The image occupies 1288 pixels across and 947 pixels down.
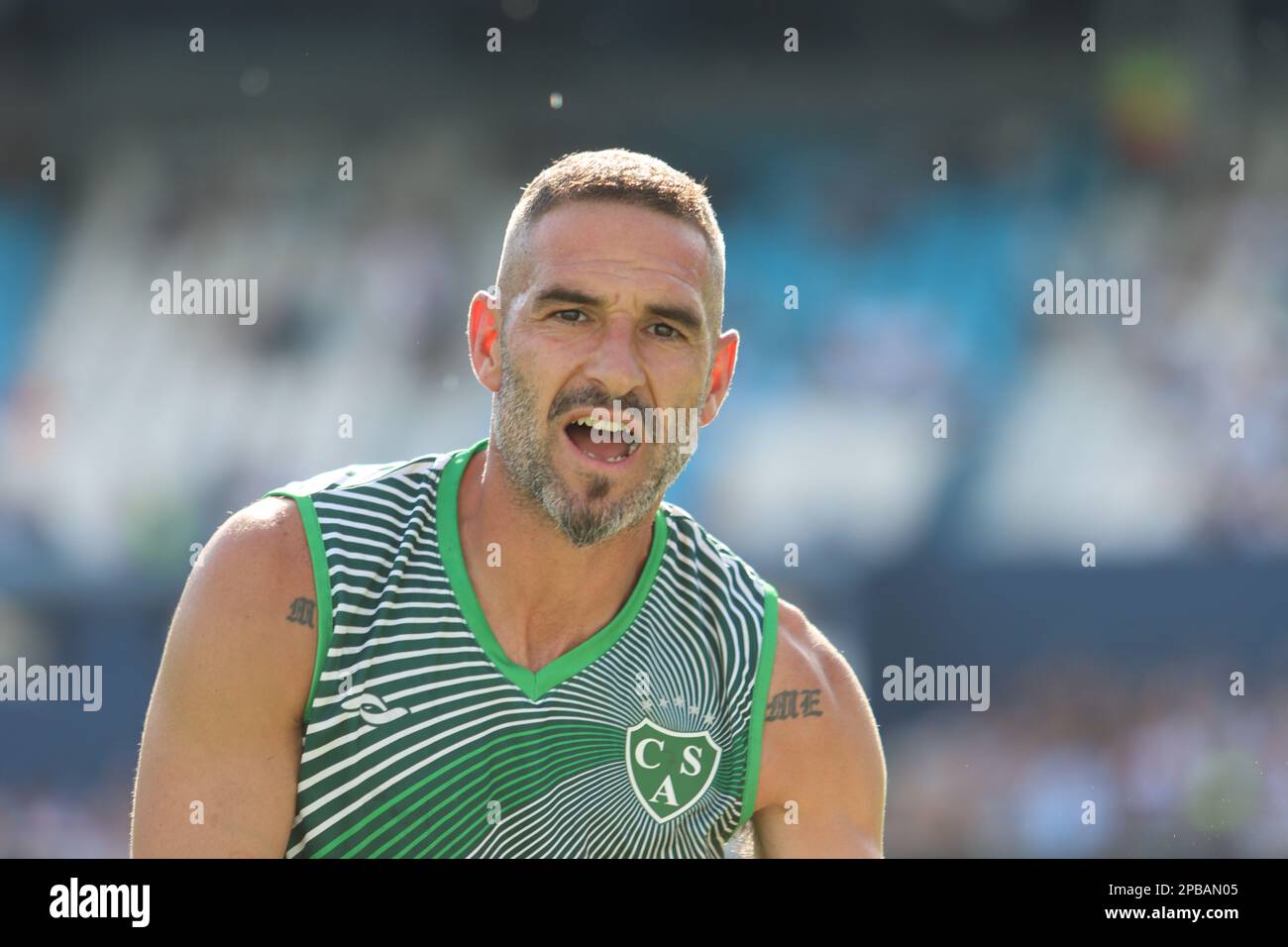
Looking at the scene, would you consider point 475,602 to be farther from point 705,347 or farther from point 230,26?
point 230,26

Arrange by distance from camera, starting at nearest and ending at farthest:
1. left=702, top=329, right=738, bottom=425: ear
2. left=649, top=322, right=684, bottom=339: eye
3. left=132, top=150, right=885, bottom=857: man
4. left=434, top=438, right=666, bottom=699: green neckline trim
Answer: left=132, top=150, right=885, bottom=857: man < left=434, top=438, right=666, bottom=699: green neckline trim < left=649, top=322, right=684, bottom=339: eye < left=702, top=329, right=738, bottom=425: ear

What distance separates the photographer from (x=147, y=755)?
361cm

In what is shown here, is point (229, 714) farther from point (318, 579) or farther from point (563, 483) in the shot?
point (563, 483)

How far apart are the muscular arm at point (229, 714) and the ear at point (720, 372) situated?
49.9 inches

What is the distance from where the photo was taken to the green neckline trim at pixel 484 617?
390cm

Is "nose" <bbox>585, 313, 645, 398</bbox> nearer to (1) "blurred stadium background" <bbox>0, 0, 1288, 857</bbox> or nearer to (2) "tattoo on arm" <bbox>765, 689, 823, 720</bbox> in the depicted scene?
(2) "tattoo on arm" <bbox>765, 689, 823, 720</bbox>

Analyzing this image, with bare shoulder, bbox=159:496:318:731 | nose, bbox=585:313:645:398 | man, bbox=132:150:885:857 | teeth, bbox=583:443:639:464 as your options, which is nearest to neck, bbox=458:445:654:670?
man, bbox=132:150:885:857

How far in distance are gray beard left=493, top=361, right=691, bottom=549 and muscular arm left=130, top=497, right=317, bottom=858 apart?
66cm

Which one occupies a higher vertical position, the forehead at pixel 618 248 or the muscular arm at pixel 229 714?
the forehead at pixel 618 248

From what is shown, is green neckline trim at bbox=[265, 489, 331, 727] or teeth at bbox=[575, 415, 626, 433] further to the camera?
teeth at bbox=[575, 415, 626, 433]

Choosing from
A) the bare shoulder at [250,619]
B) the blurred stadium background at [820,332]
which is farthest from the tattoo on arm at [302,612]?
the blurred stadium background at [820,332]

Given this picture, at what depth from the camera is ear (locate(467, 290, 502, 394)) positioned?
4.22 meters

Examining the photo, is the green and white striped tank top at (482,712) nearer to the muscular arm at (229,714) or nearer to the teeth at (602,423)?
the muscular arm at (229,714)

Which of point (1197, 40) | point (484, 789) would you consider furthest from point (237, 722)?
point (1197, 40)
